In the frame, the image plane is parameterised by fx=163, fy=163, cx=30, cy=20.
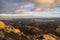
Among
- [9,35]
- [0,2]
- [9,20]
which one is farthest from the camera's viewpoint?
[0,2]

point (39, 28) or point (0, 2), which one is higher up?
point (0, 2)

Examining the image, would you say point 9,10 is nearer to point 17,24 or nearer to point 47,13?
point 17,24

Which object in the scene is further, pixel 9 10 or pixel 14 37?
pixel 9 10

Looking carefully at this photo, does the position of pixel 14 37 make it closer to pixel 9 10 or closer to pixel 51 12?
pixel 9 10

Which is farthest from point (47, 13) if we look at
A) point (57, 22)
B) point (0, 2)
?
point (0, 2)

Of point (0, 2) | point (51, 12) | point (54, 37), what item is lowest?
point (54, 37)

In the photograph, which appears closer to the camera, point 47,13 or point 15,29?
point 15,29

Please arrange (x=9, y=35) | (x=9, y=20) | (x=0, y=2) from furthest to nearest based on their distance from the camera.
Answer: (x=0, y=2)
(x=9, y=20)
(x=9, y=35)

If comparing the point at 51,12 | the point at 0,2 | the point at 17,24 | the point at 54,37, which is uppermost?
the point at 0,2

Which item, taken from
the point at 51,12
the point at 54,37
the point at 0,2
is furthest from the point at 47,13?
the point at 0,2
